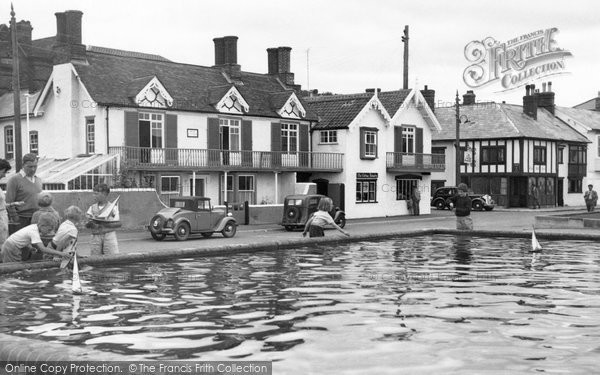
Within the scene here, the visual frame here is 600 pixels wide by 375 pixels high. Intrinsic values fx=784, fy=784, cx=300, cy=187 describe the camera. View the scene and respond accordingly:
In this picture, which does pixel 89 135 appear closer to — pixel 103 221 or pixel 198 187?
pixel 198 187

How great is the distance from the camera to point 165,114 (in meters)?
37.0

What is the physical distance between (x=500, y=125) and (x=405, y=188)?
52.4 feet

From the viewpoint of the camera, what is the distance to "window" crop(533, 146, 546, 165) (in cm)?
6053

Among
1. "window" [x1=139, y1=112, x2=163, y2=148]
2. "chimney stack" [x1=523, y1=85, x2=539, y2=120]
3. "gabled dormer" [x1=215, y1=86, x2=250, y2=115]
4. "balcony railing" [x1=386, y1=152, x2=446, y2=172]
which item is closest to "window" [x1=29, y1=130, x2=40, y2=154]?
"window" [x1=139, y1=112, x2=163, y2=148]

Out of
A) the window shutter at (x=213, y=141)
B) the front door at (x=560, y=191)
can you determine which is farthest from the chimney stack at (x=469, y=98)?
the window shutter at (x=213, y=141)

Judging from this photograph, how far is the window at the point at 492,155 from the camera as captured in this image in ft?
197

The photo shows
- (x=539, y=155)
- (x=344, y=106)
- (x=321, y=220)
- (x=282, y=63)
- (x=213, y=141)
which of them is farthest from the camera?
(x=539, y=155)

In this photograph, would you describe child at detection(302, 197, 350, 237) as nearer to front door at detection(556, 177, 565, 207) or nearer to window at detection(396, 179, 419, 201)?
window at detection(396, 179, 419, 201)

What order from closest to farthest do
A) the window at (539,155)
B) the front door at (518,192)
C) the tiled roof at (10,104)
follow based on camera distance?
the tiled roof at (10,104) < the front door at (518,192) < the window at (539,155)

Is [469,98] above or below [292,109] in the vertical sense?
above

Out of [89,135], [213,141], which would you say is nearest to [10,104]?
[89,135]

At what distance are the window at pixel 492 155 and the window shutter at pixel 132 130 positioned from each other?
109 feet

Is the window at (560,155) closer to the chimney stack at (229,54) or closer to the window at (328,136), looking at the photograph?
the window at (328,136)

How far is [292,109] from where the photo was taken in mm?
43125
